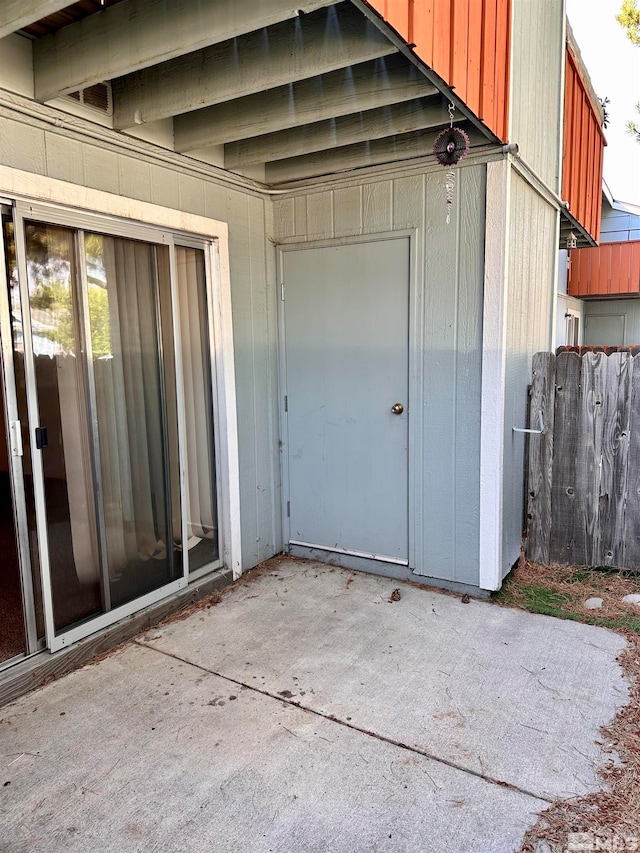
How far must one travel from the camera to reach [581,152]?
4984 mm

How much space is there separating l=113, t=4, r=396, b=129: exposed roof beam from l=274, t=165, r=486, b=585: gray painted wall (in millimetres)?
1343

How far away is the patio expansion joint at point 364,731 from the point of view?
193 centimetres

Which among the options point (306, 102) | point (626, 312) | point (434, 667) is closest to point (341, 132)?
point (306, 102)

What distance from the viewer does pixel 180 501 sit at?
10.9ft

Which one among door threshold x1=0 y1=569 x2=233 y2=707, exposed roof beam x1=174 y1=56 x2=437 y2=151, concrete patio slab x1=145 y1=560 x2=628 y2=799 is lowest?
concrete patio slab x1=145 y1=560 x2=628 y2=799

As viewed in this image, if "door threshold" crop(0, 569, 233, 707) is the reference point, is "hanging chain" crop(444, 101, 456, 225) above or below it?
above

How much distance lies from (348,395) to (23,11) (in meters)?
2.55

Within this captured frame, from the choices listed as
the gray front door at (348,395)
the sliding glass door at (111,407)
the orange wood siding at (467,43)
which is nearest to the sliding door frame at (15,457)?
the sliding glass door at (111,407)

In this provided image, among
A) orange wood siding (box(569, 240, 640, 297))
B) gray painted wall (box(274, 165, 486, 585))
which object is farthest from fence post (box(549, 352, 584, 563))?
orange wood siding (box(569, 240, 640, 297))

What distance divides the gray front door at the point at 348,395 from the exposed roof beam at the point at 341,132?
27.7 inches

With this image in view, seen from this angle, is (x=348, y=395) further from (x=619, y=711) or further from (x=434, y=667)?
(x=619, y=711)

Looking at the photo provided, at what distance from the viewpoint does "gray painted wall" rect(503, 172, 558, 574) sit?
3.42m

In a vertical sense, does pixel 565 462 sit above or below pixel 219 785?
above

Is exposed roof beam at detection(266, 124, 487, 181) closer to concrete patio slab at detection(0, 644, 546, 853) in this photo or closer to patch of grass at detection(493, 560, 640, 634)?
patch of grass at detection(493, 560, 640, 634)
